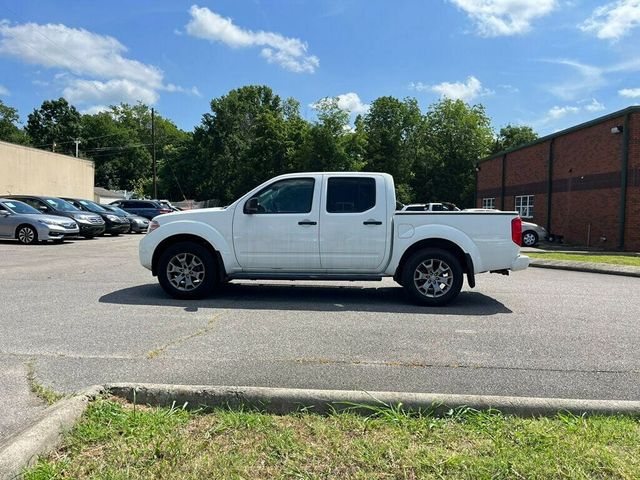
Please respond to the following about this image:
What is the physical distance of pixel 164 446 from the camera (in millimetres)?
2895

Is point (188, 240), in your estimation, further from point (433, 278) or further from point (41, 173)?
point (41, 173)

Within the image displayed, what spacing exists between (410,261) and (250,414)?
4408 millimetres

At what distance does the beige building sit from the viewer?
82.3 ft

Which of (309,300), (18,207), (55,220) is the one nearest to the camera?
(309,300)

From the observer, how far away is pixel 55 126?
76.1 m

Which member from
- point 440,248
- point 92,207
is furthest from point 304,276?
point 92,207

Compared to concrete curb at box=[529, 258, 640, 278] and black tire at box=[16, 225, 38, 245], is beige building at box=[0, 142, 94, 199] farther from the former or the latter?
concrete curb at box=[529, 258, 640, 278]

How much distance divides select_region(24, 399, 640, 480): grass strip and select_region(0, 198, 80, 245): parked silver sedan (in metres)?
15.5

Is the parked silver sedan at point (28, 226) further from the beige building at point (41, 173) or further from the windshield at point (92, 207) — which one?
the beige building at point (41, 173)

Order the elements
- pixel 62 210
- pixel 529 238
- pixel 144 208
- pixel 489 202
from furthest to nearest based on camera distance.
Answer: pixel 489 202, pixel 144 208, pixel 529 238, pixel 62 210

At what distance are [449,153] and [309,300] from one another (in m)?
55.4

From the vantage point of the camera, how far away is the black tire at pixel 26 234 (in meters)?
16.7

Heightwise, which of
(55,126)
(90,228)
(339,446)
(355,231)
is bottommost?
(339,446)

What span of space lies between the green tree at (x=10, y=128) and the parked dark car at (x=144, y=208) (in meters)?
53.4
